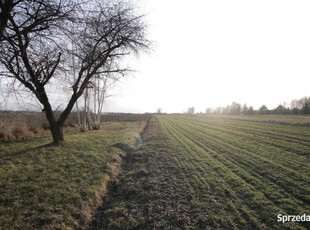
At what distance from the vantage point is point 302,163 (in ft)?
24.7

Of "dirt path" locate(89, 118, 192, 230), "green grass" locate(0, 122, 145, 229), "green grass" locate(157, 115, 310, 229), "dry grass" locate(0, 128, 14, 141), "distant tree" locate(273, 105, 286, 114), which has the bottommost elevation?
"dirt path" locate(89, 118, 192, 230)

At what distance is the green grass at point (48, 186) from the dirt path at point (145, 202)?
19.4 inches

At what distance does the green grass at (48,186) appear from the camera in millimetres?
3424

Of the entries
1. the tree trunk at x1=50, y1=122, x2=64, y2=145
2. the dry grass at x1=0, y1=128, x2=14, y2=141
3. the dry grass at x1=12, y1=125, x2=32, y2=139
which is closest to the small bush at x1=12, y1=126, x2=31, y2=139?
the dry grass at x1=12, y1=125, x2=32, y2=139

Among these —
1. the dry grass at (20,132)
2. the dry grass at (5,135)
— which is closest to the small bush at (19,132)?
the dry grass at (20,132)

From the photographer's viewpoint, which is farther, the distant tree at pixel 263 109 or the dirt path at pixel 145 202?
the distant tree at pixel 263 109

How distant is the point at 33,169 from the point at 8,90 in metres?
3.06

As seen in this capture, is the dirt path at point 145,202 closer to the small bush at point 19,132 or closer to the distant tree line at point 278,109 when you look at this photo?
the small bush at point 19,132

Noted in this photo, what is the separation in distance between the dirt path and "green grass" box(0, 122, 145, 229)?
1.62 ft

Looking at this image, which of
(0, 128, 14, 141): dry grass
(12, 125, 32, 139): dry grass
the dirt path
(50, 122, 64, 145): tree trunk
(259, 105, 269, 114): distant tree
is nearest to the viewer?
the dirt path

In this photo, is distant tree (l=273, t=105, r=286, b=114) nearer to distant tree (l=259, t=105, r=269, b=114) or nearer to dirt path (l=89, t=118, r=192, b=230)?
distant tree (l=259, t=105, r=269, b=114)

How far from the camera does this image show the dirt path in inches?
148

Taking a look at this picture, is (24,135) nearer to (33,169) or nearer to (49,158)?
(49,158)

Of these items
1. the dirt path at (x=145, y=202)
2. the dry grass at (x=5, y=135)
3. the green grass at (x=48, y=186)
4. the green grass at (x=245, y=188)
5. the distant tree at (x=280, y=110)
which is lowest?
the dirt path at (x=145, y=202)
